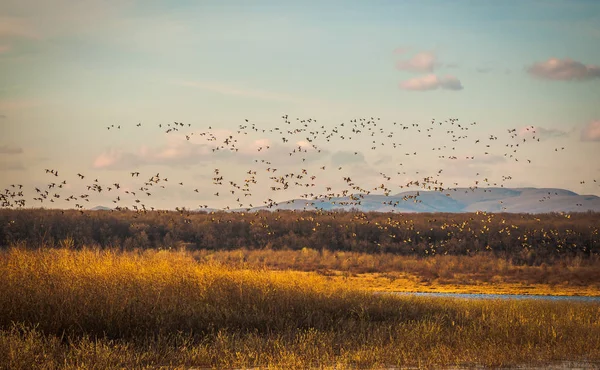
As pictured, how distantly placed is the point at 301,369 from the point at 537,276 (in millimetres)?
41261

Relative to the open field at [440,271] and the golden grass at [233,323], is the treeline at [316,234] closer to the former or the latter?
the open field at [440,271]

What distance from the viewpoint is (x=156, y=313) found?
2255 centimetres

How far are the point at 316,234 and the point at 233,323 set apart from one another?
173ft

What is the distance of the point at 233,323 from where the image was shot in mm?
23156

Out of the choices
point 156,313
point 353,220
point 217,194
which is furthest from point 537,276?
point 156,313

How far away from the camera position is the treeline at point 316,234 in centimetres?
6888

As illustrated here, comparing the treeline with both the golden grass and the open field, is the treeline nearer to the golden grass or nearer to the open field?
the open field

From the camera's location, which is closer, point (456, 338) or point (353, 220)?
point (456, 338)

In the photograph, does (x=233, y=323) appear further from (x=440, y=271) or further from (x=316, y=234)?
(x=316, y=234)

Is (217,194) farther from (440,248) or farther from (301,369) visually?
(301,369)

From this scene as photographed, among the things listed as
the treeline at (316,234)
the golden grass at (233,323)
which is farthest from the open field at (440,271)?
the golden grass at (233,323)

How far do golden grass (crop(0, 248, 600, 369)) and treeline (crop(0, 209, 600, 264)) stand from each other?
129ft

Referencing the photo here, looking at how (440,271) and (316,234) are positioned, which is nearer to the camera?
(440,271)

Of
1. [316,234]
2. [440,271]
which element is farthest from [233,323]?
[316,234]
